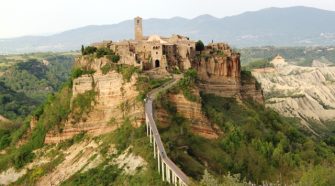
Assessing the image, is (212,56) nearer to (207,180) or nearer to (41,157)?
(41,157)

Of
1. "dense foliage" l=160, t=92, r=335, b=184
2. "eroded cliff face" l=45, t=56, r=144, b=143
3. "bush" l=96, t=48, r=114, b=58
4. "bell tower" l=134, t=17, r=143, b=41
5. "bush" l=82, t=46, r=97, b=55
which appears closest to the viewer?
"dense foliage" l=160, t=92, r=335, b=184

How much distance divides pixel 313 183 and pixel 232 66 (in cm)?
2140

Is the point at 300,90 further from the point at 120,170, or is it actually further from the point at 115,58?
the point at 120,170

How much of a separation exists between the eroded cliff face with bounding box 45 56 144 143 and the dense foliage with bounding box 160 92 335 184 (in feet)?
12.4

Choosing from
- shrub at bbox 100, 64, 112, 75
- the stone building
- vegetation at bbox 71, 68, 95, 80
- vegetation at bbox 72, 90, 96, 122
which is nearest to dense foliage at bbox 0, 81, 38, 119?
vegetation at bbox 71, 68, 95, 80

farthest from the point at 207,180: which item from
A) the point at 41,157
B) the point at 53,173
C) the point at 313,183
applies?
the point at 41,157

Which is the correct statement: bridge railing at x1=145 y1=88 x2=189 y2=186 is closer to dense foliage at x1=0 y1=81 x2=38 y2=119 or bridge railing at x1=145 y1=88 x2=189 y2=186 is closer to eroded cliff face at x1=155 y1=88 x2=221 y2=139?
eroded cliff face at x1=155 y1=88 x2=221 y2=139

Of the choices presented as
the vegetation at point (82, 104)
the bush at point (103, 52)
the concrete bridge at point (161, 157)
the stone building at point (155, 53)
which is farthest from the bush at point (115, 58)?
the concrete bridge at point (161, 157)

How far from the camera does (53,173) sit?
4841 centimetres

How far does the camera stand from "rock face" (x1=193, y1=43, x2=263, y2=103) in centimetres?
5553

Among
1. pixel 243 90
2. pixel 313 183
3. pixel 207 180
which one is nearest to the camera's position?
pixel 207 180

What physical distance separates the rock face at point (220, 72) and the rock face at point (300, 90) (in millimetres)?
50099

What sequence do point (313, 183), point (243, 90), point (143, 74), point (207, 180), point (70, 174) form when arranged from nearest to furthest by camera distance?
point (207, 180)
point (313, 183)
point (70, 174)
point (143, 74)
point (243, 90)

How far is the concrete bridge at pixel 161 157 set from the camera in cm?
3578
